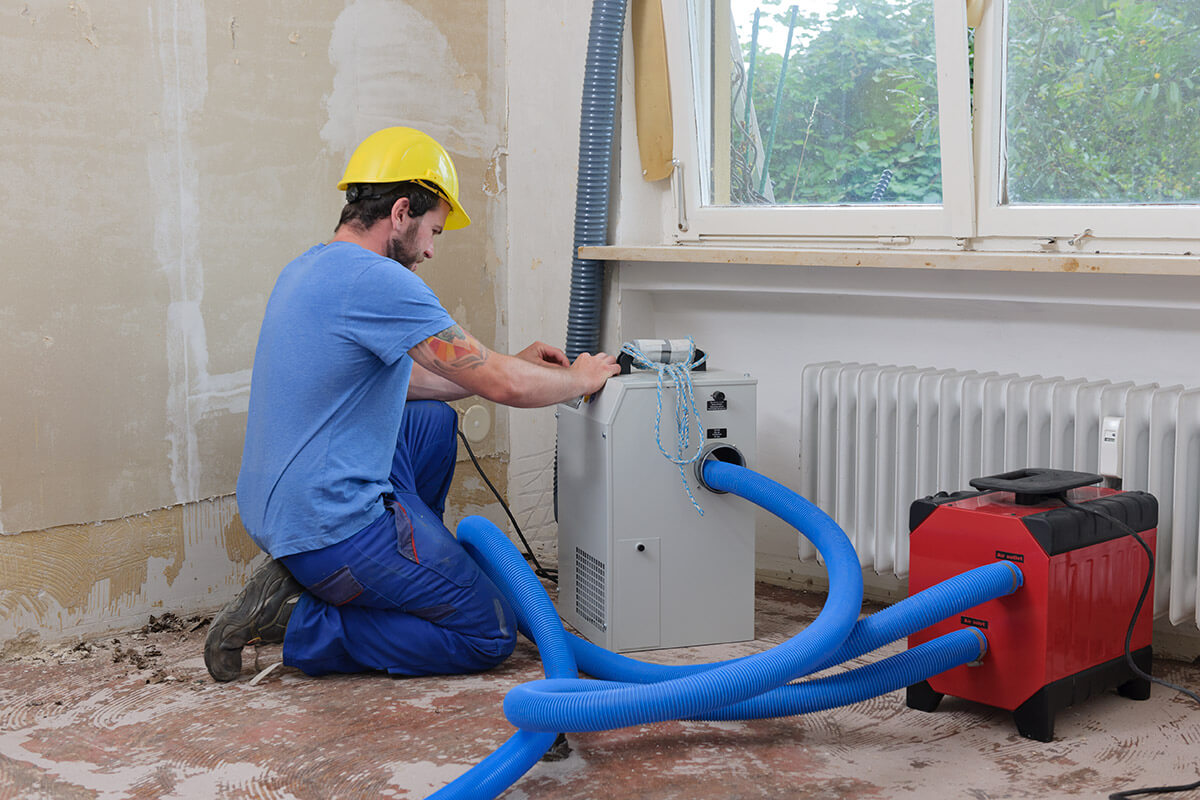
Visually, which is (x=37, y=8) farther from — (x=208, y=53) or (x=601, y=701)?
(x=601, y=701)

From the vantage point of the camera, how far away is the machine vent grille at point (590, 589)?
2420mm

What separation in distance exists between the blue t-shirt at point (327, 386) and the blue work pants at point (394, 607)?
0.06 metres

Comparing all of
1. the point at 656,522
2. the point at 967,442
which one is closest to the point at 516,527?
the point at 656,522

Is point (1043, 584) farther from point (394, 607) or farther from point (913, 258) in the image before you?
point (394, 607)

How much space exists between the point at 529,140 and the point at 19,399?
4.91 feet

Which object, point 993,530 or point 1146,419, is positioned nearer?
point 993,530

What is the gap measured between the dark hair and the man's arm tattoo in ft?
1.09

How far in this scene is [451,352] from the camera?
218cm

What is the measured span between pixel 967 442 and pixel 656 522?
0.72 metres

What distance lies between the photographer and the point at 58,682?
225cm

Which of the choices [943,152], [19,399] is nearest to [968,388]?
[943,152]

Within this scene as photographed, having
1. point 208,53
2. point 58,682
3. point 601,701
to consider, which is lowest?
point 58,682

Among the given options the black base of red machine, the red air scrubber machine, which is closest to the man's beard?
the red air scrubber machine

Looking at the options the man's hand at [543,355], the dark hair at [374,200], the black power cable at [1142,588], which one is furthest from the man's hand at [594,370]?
the black power cable at [1142,588]
